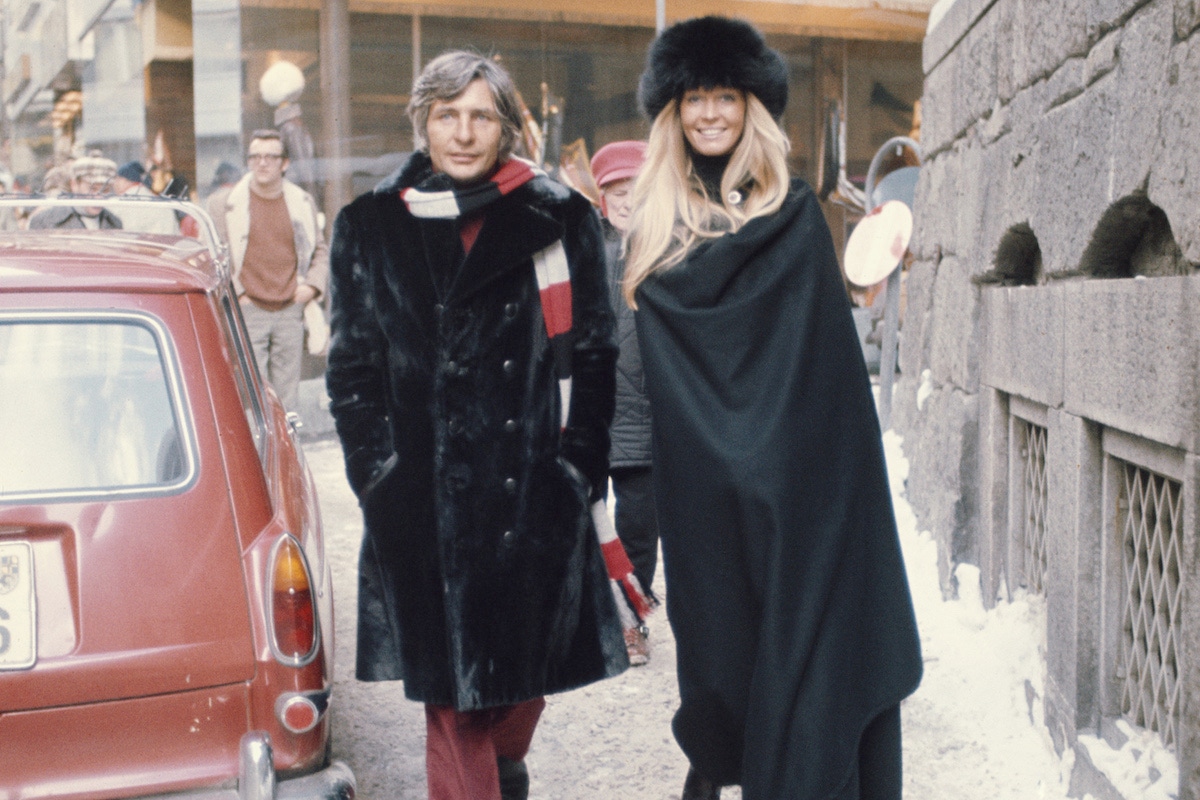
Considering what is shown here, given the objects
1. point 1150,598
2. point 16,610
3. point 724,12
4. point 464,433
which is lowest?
point 1150,598

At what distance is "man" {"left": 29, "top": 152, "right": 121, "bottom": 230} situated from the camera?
773 cm

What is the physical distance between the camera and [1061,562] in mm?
3816

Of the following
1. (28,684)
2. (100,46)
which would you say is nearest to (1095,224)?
(28,684)

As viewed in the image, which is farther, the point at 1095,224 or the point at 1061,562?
the point at 1061,562

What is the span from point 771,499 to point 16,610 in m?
1.51

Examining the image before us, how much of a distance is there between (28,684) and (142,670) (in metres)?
0.22

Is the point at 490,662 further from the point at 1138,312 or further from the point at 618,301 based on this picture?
the point at 618,301

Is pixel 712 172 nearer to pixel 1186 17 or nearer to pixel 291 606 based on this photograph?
pixel 1186 17

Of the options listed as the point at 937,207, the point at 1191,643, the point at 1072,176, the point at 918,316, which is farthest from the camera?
the point at 918,316

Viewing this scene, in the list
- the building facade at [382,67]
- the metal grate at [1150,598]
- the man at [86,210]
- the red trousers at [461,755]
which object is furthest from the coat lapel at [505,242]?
the building facade at [382,67]

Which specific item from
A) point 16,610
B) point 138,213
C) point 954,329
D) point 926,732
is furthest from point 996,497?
point 138,213

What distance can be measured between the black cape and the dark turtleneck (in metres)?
0.19

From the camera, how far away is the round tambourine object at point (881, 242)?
23.5ft

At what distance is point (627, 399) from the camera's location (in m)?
5.14
